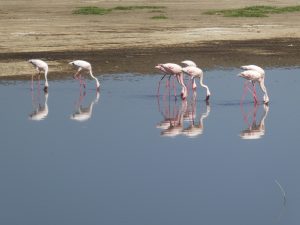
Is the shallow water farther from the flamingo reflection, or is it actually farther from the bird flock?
the bird flock

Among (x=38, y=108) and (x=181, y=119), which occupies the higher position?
(x=181, y=119)

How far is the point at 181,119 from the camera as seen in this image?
1791cm

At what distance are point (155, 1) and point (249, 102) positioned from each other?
45.3 m

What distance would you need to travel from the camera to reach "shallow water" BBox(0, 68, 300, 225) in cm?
1097

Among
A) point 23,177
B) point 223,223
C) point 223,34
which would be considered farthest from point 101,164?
point 223,34

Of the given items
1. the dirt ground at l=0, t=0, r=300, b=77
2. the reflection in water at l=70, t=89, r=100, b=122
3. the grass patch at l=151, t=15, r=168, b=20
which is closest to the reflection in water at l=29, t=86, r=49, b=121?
the reflection in water at l=70, t=89, r=100, b=122

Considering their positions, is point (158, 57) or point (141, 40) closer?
point (158, 57)

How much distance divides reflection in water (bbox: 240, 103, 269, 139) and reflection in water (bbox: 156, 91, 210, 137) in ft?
2.54

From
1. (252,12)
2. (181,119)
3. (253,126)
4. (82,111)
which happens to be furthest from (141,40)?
(253,126)

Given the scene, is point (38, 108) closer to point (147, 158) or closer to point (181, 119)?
point (181, 119)

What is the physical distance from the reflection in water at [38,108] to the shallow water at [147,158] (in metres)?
0.02

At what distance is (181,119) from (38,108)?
3220 mm

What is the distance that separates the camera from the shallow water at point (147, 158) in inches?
432

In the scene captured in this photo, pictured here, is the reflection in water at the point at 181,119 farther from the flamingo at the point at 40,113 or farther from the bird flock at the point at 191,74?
the flamingo at the point at 40,113
